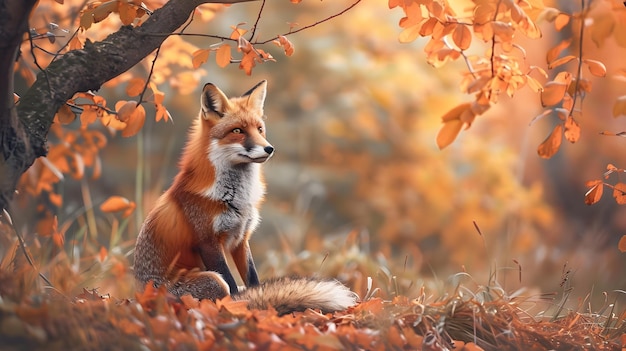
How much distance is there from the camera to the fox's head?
2855 mm

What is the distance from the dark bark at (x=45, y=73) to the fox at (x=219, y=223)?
43cm

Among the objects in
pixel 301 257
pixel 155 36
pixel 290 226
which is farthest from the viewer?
pixel 290 226

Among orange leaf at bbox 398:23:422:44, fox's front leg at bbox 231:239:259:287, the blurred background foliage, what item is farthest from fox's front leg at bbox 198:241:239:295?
the blurred background foliage

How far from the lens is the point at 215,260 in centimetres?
277

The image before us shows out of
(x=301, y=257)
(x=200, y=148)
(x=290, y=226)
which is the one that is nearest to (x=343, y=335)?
(x=200, y=148)

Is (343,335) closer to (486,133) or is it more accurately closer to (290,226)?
(290,226)

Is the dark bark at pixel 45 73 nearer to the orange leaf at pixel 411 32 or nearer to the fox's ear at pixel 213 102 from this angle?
the fox's ear at pixel 213 102

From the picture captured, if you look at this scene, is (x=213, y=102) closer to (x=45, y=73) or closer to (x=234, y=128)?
(x=234, y=128)

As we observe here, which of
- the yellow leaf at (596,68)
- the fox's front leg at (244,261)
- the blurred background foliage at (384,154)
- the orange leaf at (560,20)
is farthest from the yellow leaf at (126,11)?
the blurred background foliage at (384,154)

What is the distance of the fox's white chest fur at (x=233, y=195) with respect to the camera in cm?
284

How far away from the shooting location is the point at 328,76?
9.02 meters

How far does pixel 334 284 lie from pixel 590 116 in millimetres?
7693

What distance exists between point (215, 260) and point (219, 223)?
0.15m

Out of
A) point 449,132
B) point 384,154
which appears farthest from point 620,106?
point 384,154
